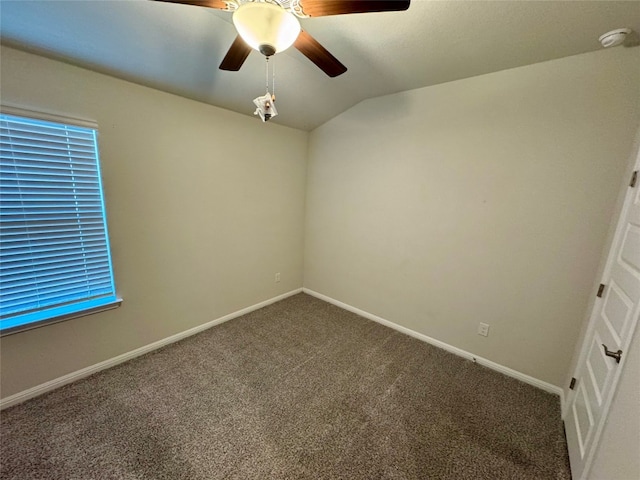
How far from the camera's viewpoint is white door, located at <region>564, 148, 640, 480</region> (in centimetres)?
118

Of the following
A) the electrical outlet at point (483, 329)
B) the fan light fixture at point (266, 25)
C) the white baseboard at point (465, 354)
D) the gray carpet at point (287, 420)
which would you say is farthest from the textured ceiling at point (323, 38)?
the white baseboard at point (465, 354)

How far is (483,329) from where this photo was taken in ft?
7.32

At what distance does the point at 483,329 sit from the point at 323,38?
2592 mm

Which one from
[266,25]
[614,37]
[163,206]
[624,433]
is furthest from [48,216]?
[614,37]

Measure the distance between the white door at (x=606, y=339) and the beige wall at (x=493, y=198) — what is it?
0.28 m

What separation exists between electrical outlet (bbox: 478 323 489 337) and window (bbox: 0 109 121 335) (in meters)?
3.07

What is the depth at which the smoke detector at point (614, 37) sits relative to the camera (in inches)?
54.8

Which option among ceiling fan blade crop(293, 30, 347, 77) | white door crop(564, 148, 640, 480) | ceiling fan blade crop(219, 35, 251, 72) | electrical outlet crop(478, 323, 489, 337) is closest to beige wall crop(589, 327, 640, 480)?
white door crop(564, 148, 640, 480)

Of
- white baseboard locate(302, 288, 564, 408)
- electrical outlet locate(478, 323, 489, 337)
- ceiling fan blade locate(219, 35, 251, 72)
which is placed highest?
ceiling fan blade locate(219, 35, 251, 72)

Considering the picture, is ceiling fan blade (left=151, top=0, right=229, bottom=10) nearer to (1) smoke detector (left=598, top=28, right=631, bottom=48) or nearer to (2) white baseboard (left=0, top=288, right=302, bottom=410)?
(1) smoke detector (left=598, top=28, right=631, bottom=48)

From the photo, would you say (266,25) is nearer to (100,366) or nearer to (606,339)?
(606,339)

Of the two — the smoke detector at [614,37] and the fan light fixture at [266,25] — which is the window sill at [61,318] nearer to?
the fan light fixture at [266,25]

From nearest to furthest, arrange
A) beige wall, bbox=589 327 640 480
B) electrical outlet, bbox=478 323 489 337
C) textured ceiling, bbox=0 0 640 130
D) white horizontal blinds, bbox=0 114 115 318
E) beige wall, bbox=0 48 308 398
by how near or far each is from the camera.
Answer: beige wall, bbox=589 327 640 480, textured ceiling, bbox=0 0 640 130, white horizontal blinds, bbox=0 114 115 318, beige wall, bbox=0 48 308 398, electrical outlet, bbox=478 323 489 337

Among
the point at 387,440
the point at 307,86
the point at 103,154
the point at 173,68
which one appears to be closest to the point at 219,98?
the point at 173,68
